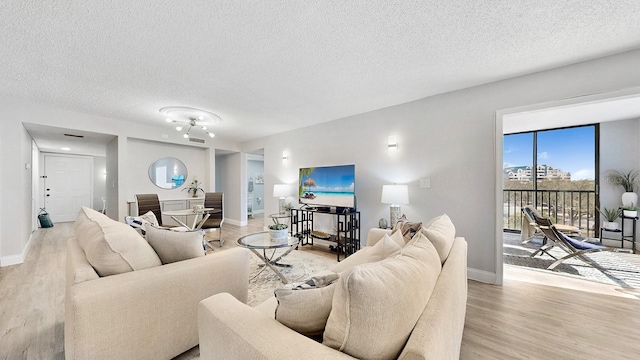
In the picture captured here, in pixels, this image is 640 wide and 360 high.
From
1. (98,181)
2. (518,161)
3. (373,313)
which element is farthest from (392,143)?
(98,181)

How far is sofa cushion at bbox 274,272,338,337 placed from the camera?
859 mm

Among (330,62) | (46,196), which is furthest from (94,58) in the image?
(46,196)

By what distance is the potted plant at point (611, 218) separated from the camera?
4.05 meters

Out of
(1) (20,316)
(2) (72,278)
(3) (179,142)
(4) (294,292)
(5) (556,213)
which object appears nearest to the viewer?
(4) (294,292)

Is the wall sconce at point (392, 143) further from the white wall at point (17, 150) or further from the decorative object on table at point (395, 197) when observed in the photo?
the white wall at point (17, 150)

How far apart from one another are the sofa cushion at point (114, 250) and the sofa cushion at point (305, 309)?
114cm

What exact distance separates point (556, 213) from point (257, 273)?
6313 millimetres

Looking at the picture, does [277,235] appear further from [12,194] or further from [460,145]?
[12,194]

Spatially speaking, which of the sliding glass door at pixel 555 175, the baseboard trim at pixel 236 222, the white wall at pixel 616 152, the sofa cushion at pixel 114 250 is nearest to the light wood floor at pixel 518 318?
the sofa cushion at pixel 114 250

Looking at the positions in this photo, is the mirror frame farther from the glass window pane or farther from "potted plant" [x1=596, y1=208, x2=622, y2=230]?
"potted plant" [x1=596, y1=208, x2=622, y2=230]

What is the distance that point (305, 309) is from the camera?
0.86m

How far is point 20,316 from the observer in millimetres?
2014

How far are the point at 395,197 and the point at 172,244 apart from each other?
2.72 m

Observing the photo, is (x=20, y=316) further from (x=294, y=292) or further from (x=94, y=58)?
(x=294, y=292)
